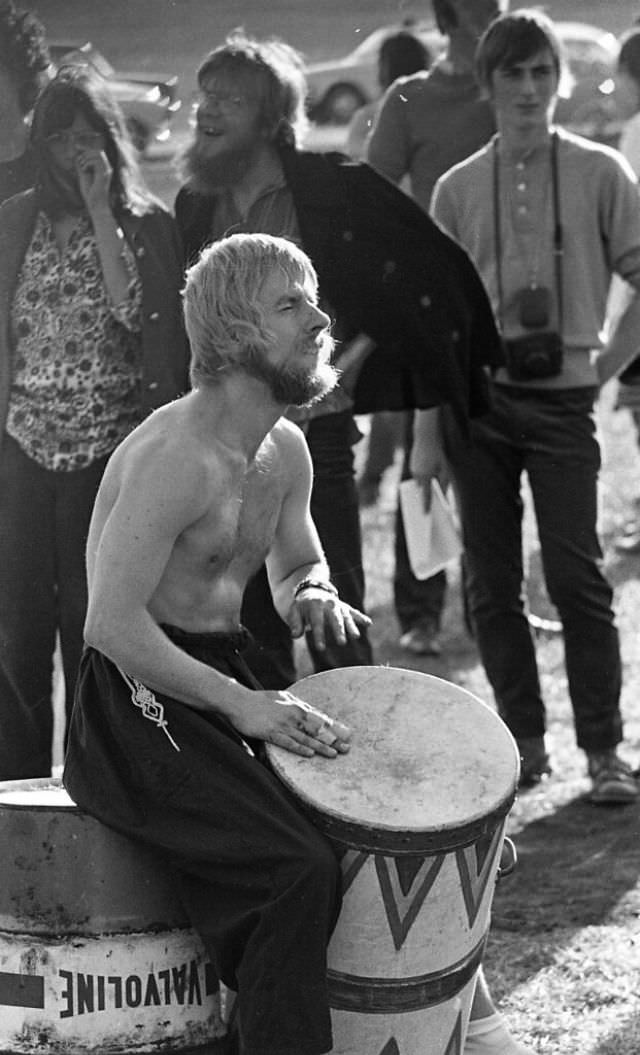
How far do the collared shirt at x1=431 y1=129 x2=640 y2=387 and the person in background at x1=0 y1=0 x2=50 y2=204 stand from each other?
3.86 feet

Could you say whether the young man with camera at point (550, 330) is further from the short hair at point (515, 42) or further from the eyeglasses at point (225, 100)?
the eyeglasses at point (225, 100)

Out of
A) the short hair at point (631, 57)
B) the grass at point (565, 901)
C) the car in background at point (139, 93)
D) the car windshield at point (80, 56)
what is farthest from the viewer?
the short hair at point (631, 57)

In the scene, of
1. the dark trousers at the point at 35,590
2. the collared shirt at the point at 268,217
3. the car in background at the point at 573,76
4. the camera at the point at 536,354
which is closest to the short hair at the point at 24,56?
the collared shirt at the point at 268,217

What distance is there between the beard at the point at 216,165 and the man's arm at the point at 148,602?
Result: 1.60 metres

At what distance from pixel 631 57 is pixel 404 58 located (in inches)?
43.4

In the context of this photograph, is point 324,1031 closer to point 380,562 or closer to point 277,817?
point 277,817

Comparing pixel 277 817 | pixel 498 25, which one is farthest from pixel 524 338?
pixel 277 817

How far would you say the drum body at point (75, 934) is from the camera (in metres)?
2.93

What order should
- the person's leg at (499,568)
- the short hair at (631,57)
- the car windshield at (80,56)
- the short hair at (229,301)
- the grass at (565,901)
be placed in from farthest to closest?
the short hair at (631,57) < the person's leg at (499,568) < the car windshield at (80,56) < the grass at (565,901) < the short hair at (229,301)

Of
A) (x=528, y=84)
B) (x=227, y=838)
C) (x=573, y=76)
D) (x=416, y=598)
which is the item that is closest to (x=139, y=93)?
(x=528, y=84)

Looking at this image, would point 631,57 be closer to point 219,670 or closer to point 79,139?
point 79,139

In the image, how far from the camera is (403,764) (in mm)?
3002

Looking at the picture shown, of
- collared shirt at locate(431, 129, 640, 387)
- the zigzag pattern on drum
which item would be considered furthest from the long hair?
the zigzag pattern on drum

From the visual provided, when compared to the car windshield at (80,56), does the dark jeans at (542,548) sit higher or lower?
lower
